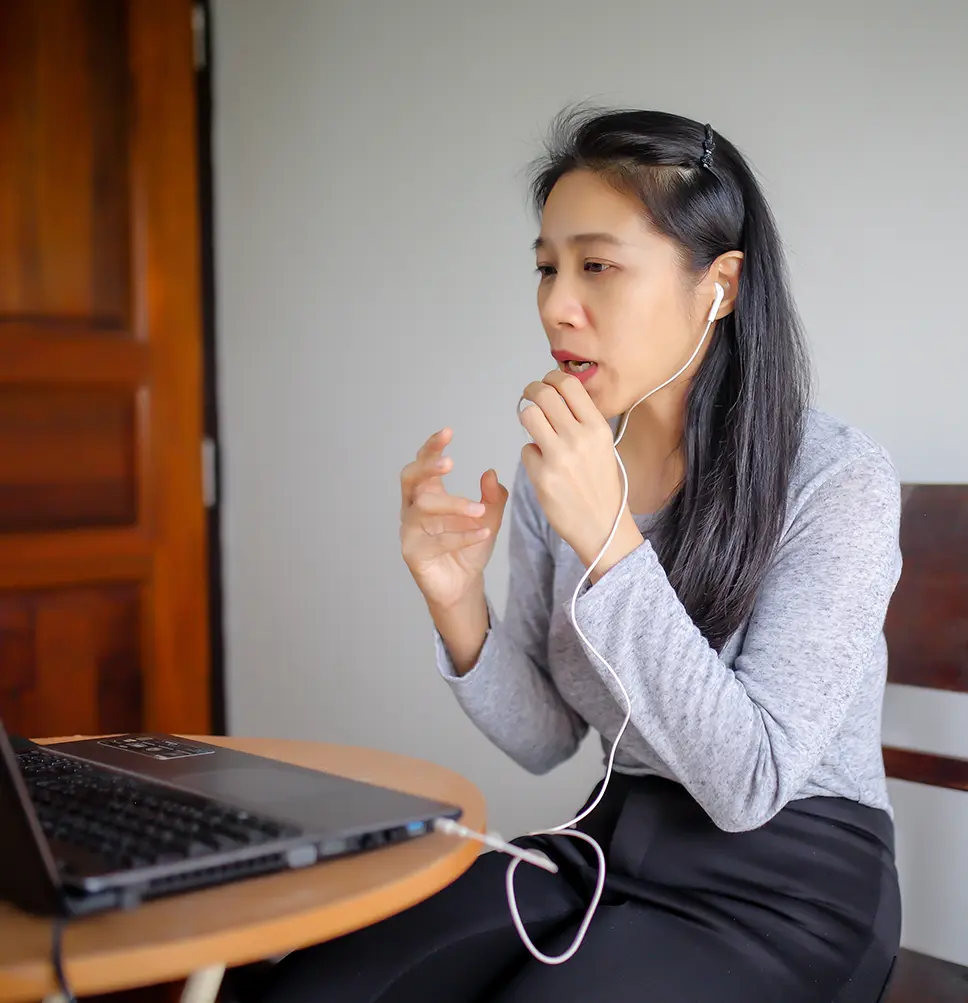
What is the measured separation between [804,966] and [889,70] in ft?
3.67

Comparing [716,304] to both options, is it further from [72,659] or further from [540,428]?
A: [72,659]

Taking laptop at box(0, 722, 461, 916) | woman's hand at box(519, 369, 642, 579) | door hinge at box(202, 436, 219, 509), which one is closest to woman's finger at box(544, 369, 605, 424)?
woman's hand at box(519, 369, 642, 579)

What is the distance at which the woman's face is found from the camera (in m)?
1.11

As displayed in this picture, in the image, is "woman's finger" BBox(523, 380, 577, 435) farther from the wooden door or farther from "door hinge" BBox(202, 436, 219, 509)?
"door hinge" BBox(202, 436, 219, 509)

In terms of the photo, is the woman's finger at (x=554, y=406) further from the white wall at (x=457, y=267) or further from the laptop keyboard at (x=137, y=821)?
the white wall at (x=457, y=267)

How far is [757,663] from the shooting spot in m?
0.98

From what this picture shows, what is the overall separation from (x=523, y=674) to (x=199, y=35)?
5.88 feet

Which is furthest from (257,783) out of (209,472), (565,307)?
(209,472)

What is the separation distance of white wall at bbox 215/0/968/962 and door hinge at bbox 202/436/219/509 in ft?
0.12

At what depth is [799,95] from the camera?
1553mm

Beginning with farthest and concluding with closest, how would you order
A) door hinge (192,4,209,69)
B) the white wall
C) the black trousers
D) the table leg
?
door hinge (192,4,209,69), the white wall, the black trousers, the table leg

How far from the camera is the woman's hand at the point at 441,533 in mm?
1085

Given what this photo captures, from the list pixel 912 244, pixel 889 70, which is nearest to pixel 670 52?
pixel 889 70

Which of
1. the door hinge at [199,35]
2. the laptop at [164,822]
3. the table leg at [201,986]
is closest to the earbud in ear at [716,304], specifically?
the laptop at [164,822]
